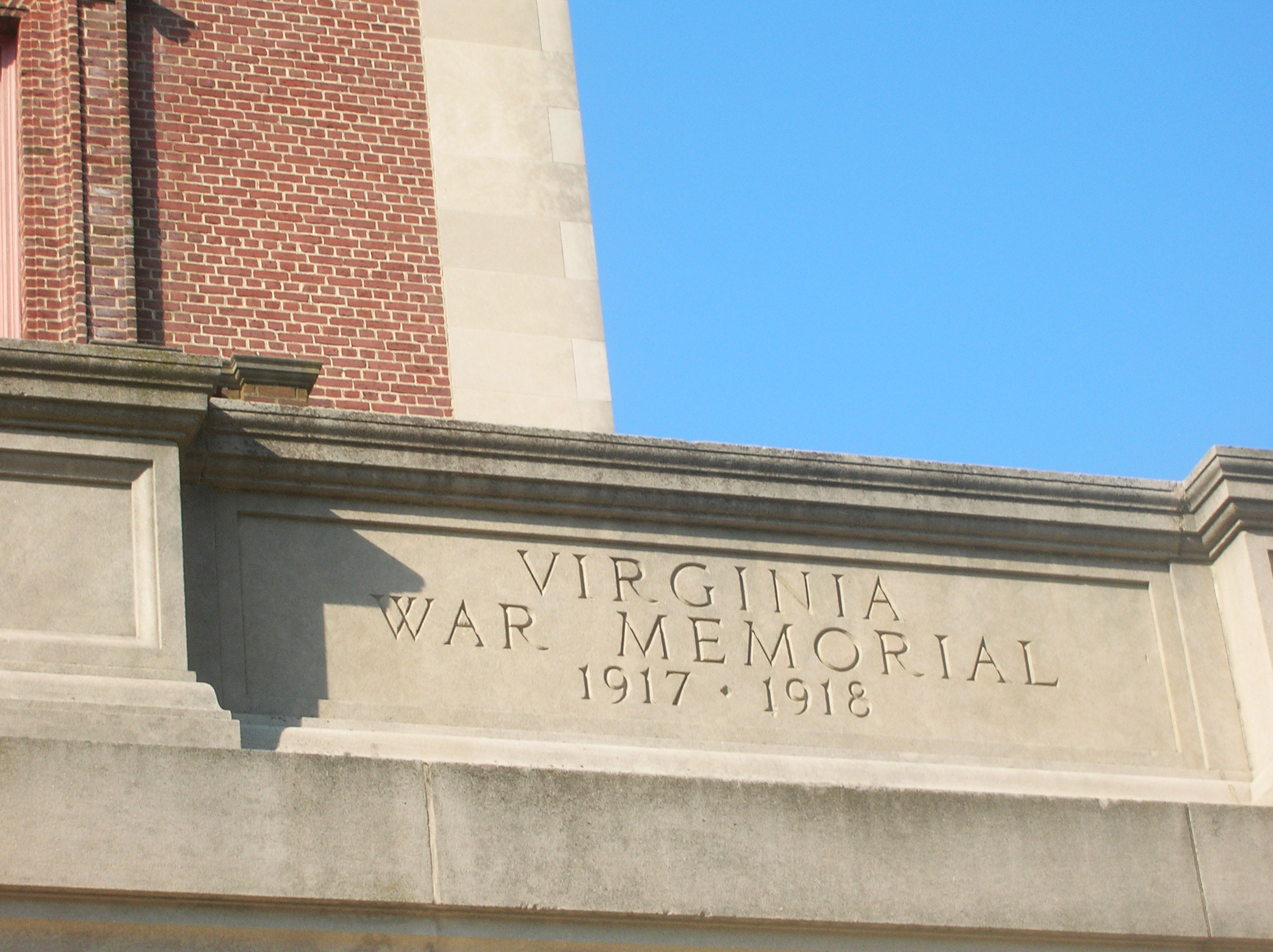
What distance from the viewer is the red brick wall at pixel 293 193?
12672 millimetres

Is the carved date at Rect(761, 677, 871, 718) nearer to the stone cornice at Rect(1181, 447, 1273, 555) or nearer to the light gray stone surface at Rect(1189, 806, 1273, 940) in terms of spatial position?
the light gray stone surface at Rect(1189, 806, 1273, 940)

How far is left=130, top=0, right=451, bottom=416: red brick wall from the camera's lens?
499 inches

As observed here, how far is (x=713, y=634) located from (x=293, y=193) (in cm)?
534

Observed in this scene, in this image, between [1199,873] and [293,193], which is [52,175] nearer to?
[293,193]

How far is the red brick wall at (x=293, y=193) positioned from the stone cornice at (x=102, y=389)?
13.4 ft

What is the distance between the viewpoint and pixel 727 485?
9172 mm

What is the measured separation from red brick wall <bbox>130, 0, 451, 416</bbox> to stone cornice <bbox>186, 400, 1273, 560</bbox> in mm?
3703

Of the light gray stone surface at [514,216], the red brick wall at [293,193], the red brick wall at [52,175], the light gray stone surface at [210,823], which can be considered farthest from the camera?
the light gray stone surface at [514,216]

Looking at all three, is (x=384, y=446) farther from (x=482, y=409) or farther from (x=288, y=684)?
(x=482, y=409)

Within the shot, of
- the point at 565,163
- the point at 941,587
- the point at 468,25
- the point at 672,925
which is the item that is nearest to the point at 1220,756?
the point at 941,587

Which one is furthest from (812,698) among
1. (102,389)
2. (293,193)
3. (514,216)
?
(293,193)

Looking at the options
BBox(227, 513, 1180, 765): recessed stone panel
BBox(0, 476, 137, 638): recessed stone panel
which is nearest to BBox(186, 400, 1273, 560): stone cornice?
BBox(227, 513, 1180, 765): recessed stone panel

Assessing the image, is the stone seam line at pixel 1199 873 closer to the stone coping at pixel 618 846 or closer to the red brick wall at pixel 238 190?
the stone coping at pixel 618 846

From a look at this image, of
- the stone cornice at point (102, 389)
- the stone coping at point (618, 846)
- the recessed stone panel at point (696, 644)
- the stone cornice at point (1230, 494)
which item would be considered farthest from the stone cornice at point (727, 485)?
the stone coping at point (618, 846)
